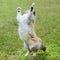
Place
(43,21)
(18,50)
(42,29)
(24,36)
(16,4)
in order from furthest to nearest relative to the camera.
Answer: (16,4), (43,21), (42,29), (18,50), (24,36)

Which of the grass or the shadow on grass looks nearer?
the shadow on grass

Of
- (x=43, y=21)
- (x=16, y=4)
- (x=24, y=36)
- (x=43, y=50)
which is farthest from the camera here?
(x=16, y=4)

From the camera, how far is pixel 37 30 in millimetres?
10867

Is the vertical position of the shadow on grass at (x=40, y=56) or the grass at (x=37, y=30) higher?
the grass at (x=37, y=30)

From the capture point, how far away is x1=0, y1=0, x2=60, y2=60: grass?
7.96 m

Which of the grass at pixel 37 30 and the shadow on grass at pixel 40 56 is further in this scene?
the grass at pixel 37 30

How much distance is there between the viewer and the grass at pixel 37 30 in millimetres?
7957

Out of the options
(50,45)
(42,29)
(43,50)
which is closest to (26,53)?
(43,50)

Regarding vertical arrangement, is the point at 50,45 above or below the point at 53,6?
below

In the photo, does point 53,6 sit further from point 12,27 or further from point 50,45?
point 50,45

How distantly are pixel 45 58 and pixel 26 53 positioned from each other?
0.47m

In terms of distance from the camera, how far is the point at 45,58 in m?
7.63

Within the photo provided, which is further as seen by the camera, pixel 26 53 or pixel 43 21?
pixel 43 21

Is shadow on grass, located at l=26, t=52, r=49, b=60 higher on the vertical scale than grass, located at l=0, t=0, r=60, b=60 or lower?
lower
